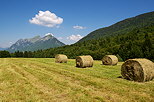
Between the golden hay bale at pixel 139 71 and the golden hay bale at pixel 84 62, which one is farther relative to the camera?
the golden hay bale at pixel 84 62

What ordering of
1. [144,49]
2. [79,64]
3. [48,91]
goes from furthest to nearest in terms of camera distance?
[144,49], [79,64], [48,91]

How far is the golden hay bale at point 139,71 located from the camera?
1229 centimetres

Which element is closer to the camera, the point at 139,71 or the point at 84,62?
the point at 139,71

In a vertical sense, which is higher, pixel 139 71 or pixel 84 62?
pixel 84 62

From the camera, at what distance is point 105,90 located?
9492 millimetres

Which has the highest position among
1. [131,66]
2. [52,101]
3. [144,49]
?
[144,49]

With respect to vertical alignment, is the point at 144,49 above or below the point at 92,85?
above

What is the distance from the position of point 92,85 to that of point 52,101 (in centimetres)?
393

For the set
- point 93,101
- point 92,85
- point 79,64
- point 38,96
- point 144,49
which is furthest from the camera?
point 144,49

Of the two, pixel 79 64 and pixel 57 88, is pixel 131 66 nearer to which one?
pixel 57 88

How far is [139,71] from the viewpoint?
12.5 metres

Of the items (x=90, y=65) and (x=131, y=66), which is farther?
(x=90, y=65)

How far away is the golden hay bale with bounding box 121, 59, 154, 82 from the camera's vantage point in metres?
12.3

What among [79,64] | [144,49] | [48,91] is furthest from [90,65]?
[144,49]
